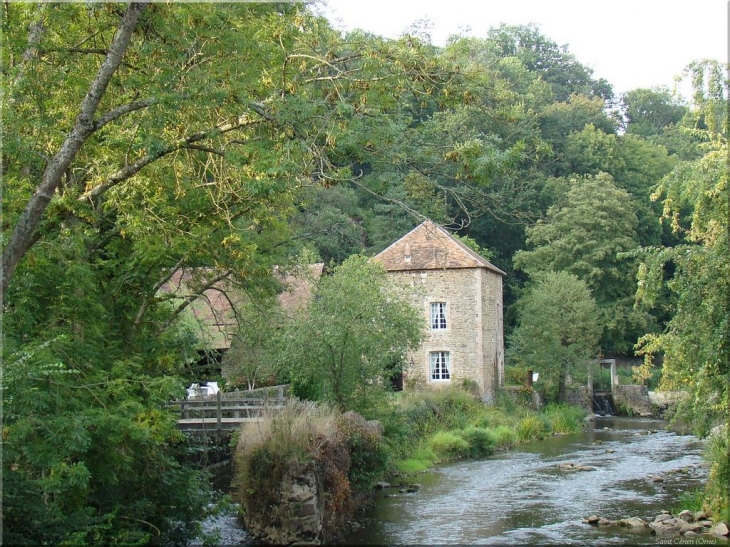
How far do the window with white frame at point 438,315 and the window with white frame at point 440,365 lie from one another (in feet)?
3.40

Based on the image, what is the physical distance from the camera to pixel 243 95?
9453 millimetres

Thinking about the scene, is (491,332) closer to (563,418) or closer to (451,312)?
(451,312)

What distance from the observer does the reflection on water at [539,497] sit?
43.9 ft

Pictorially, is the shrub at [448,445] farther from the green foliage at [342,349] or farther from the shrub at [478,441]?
the green foliage at [342,349]

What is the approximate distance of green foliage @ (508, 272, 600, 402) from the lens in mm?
35406

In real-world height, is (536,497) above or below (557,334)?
below

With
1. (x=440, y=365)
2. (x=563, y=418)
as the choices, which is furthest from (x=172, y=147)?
(x=440, y=365)

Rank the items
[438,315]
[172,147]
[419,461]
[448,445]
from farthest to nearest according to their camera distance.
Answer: [438,315] → [448,445] → [419,461] → [172,147]

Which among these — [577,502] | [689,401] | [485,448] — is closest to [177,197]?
[689,401]

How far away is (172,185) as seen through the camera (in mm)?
11461

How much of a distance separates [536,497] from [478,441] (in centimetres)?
773

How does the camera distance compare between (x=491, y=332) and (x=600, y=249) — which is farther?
(x=600, y=249)

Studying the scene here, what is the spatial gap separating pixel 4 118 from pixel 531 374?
29.2 meters

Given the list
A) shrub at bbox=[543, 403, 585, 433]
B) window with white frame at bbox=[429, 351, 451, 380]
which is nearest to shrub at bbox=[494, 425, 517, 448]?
shrub at bbox=[543, 403, 585, 433]
